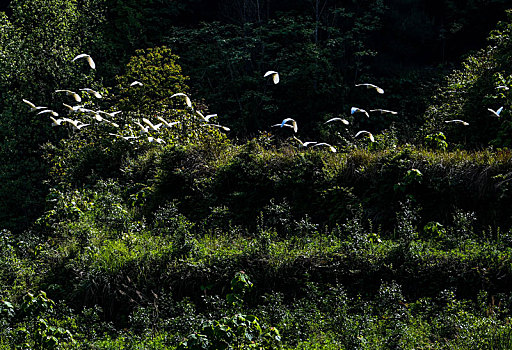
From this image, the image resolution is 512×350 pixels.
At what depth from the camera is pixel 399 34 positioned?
18.3m

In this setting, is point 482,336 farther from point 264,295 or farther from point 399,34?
point 399,34

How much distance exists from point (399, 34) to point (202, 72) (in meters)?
7.16

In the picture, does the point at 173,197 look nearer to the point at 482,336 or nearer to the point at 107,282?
the point at 107,282

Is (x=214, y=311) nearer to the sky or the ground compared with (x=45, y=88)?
nearer to the ground

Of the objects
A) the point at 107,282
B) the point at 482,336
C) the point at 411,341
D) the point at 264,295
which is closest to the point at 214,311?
the point at 264,295

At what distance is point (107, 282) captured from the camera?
684cm

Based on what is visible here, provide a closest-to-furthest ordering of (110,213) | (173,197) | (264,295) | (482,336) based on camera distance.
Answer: (482,336), (264,295), (110,213), (173,197)

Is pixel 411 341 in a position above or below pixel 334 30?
below

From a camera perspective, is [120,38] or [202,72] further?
[120,38]

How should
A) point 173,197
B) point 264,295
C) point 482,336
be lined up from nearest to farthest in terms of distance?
point 482,336 → point 264,295 → point 173,197

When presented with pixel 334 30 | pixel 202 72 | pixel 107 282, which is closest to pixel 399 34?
pixel 334 30

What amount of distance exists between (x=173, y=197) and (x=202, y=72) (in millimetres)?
8963

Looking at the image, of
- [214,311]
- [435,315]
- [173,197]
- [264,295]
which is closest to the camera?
[435,315]

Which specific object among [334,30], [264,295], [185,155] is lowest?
[264,295]
